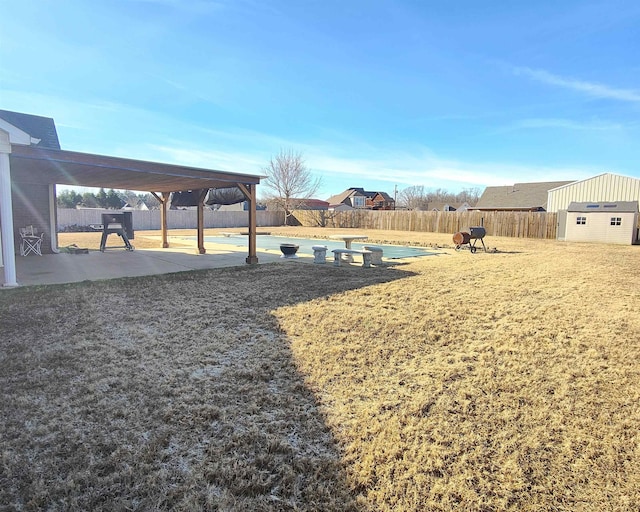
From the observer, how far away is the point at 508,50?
1322 centimetres

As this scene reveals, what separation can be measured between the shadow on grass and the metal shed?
20.1 meters

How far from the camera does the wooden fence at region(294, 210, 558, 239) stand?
68.7ft

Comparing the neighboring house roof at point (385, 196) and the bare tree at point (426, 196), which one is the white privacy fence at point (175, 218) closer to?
the neighboring house roof at point (385, 196)

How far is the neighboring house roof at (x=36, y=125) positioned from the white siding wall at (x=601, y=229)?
2271 cm

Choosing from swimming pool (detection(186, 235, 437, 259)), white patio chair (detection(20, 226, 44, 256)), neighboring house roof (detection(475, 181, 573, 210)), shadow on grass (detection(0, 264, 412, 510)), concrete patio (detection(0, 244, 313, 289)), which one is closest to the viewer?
shadow on grass (detection(0, 264, 412, 510))

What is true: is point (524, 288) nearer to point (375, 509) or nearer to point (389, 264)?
point (389, 264)

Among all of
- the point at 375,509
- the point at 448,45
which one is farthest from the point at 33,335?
the point at 448,45

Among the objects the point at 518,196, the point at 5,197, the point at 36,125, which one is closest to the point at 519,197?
the point at 518,196

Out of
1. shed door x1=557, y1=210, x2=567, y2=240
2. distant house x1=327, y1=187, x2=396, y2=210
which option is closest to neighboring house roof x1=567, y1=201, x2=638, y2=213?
shed door x1=557, y1=210, x2=567, y2=240

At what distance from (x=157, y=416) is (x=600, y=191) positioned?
2959cm

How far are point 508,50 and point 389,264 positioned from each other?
9848 mm

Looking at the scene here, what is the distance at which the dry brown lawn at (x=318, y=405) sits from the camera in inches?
74.0

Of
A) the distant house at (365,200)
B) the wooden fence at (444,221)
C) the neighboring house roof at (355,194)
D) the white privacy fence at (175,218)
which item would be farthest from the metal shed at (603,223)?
the neighboring house roof at (355,194)

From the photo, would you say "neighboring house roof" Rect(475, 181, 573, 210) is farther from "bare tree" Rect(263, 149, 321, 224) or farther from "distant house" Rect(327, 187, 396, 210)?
"distant house" Rect(327, 187, 396, 210)
